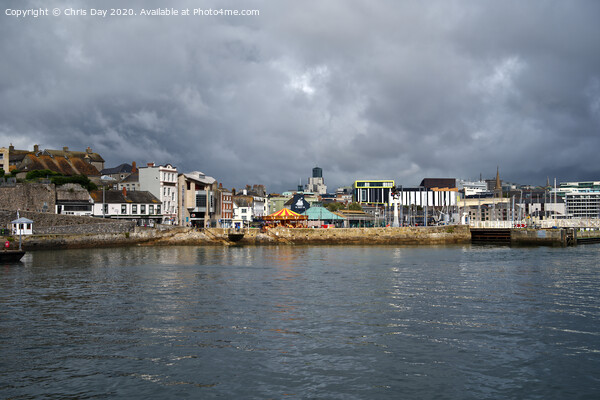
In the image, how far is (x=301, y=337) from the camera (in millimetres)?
21391

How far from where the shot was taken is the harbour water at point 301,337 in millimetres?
16047

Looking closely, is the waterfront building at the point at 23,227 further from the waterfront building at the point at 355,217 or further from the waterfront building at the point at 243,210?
the waterfront building at the point at 355,217

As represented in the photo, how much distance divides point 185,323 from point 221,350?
15.8 feet

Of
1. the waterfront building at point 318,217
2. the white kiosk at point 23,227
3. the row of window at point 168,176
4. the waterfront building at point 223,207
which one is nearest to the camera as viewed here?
the white kiosk at point 23,227

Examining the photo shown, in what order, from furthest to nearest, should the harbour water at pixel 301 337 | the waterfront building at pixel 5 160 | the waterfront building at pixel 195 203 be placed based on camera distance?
the waterfront building at pixel 5 160 < the waterfront building at pixel 195 203 < the harbour water at pixel 301 337

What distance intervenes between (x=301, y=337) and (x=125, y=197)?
274 feet

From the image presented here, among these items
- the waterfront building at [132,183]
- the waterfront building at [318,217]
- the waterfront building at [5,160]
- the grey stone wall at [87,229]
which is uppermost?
the waterfront building at [5,160]

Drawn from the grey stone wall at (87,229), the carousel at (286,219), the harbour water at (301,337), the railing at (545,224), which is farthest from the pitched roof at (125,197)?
the railing at (545,224)

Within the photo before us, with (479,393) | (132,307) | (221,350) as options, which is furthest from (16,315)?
(479,393)

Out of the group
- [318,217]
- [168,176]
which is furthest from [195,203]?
[318,217]

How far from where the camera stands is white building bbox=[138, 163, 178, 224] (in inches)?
4077

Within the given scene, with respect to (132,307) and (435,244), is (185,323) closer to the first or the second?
(132,307)

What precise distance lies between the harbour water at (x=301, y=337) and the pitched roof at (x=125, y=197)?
59.6 m

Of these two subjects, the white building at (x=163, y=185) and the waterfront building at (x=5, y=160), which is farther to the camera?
the waterfront building at (x=5, y=160)
